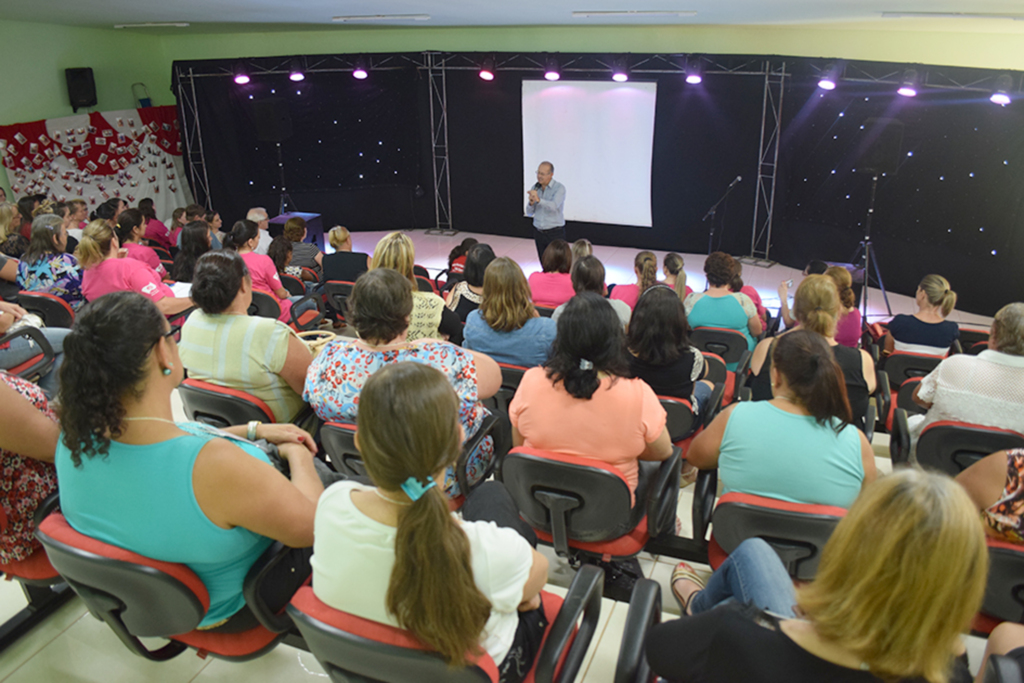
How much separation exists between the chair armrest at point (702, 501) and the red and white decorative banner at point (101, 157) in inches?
369

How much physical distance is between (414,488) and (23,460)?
148cm

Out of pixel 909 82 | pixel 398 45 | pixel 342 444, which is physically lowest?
pixel 342 444

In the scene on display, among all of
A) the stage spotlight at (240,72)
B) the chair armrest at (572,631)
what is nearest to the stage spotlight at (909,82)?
the chair armrest at (572,631)

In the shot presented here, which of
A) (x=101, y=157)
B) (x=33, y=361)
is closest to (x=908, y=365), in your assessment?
(x=33, y=361)

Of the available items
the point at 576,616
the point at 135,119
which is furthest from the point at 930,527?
the point at 135,119

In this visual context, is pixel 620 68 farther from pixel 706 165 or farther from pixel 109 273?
pixel 109 273

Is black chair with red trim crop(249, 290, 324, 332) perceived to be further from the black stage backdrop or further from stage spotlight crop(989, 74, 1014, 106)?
stage spotlight crop(989, 74, 1014, 106)

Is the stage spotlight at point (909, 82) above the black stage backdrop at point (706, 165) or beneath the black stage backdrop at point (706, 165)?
above

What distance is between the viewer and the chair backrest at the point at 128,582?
1.50 meters

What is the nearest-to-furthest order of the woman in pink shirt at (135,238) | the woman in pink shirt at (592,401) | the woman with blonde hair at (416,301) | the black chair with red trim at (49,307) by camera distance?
the woman in pink shirt at (592,401) → the woman with blonde hair at (416,301) → the black chair with red trim at (49,307) → the woman in pink shirt at (135,238)

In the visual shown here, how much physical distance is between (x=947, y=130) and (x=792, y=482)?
21.7 ft

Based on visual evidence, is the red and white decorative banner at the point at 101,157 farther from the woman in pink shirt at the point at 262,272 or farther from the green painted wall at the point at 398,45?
the woman in pink shirt at the point at 262,272

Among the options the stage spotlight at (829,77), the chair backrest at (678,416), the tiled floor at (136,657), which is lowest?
the tiled floor at (136,657)

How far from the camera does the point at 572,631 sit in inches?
61.5
